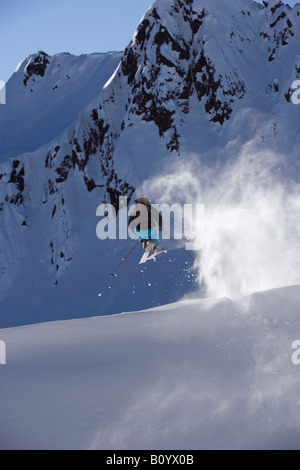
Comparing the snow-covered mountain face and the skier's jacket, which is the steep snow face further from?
the skier's jacket

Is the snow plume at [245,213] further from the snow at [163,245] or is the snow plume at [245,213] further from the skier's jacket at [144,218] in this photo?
the skier's jacket at [144,218]

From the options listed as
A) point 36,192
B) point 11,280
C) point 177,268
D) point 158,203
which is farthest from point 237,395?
point 36,192

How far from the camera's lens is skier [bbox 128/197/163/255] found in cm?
1212

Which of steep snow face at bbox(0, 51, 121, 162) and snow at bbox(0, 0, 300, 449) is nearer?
snow at bbox(0, 0, 300, 449)

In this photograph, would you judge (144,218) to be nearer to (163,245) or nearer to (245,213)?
(245,213)

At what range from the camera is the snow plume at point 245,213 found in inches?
575

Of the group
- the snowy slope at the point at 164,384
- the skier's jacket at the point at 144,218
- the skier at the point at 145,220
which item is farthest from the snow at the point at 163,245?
the skier's jacket at the point at 144,218

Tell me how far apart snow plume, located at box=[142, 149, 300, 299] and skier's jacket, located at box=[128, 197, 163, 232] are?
2748 mm

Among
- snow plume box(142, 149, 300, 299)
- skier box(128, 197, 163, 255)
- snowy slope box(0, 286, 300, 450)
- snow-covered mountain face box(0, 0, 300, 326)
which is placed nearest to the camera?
snowy slope box(0, 286, 300, 450)

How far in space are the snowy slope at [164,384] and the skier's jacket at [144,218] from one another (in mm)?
6357

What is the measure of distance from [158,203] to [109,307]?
434 inches

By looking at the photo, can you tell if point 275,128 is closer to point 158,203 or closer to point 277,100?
point 277,100

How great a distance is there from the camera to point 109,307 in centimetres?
3375

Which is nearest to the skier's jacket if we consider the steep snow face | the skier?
the skier
